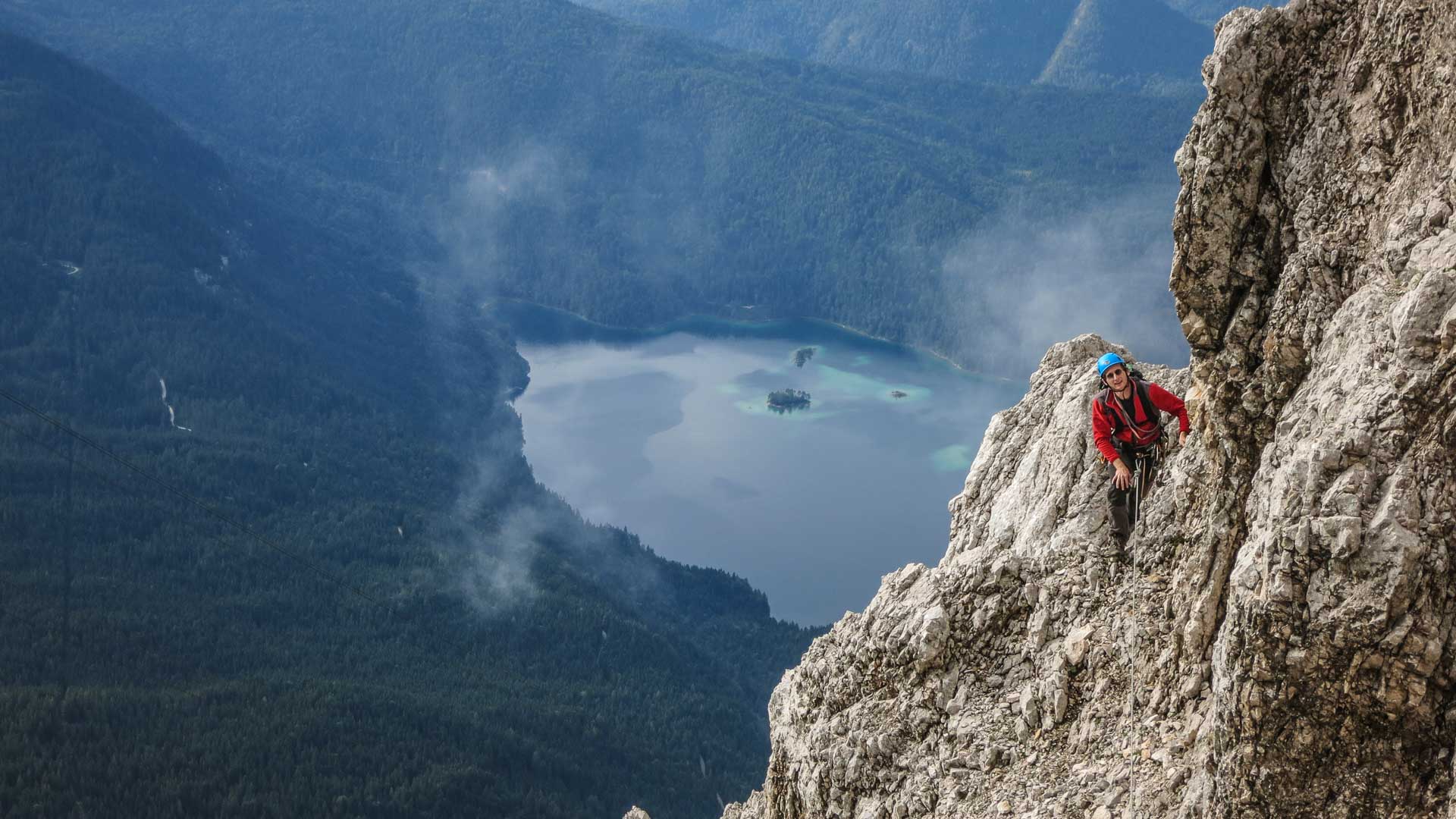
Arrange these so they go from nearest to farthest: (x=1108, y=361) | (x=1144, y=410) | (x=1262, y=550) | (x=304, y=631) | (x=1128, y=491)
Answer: (x=1262, y=550) → (x=1108, y=361) → (x=1144, y=410) → (x=1128, y=491) → (x=304, y=631)

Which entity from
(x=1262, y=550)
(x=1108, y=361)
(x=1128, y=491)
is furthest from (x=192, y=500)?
(x=1262, y=550)

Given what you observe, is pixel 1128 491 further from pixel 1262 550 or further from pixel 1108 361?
pixel 1262 550

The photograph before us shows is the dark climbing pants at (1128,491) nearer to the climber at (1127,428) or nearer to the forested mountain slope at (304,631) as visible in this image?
the climber at (1127,428)

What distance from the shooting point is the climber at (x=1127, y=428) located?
16672 mm

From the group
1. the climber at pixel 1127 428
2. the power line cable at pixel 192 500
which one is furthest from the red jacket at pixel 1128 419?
the power line cable at pixel 192 500

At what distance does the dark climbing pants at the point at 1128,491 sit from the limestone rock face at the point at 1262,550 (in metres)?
0.40

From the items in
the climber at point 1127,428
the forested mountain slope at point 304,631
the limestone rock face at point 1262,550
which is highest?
the forested mountain slope at point 304,631

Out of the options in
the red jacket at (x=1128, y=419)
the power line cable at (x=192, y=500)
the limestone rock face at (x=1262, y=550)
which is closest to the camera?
the limestone rock face at (x=1262, y=550)

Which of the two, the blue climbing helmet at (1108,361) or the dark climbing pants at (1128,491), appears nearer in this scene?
the blue climbing helmet at (1108,361)

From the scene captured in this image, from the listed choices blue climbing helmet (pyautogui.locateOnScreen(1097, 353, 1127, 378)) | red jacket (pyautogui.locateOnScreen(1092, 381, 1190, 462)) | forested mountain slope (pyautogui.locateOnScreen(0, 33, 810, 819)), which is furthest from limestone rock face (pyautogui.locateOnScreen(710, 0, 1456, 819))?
forested mountain slope (pyautogui.locateOnScreen(0, 33, 810, 819))

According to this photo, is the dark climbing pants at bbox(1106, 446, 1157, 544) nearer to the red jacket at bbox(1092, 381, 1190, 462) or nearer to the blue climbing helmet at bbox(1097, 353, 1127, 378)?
the red jacket at bbox(1092, 381, 1190, 462)

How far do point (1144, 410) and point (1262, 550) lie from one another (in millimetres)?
5708

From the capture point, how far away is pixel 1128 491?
57.8 feet

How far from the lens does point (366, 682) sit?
417 ft
